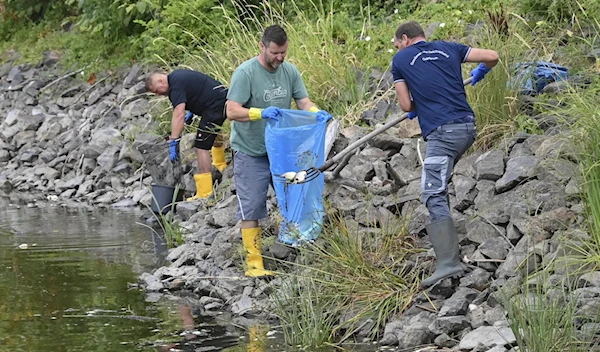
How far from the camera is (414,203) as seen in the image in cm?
791

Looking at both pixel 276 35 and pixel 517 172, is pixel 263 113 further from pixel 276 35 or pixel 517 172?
pixel 517 172

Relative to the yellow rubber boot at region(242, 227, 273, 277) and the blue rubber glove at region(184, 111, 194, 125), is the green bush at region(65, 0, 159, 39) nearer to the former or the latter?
the blue rubber glove at region(184, 111, 194, 125)

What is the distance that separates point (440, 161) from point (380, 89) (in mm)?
3765

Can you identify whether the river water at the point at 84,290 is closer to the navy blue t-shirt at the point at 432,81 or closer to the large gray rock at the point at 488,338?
the large gray rock at the point at 488,338

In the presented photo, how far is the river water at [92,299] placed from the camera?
22.4 ft

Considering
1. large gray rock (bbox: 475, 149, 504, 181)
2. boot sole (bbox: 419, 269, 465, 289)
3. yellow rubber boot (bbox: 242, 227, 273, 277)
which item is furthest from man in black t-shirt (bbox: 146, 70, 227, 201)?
boot sole (bbox: 419, 269, 465, 289)

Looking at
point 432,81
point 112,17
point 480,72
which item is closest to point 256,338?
point 432,81

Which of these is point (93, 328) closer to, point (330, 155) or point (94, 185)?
point (330, 155)

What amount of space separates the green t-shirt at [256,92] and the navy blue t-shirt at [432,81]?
1246 millimetres

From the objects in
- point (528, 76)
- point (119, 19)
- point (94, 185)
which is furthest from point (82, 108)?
point (528, 76)

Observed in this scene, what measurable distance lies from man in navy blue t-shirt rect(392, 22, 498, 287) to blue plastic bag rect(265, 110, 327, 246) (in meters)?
1.11

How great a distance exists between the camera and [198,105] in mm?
10836

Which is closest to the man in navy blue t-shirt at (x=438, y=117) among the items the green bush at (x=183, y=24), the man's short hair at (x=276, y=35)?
the man's short hair at (x=276, y=35)

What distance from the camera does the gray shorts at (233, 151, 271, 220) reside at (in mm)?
7945
